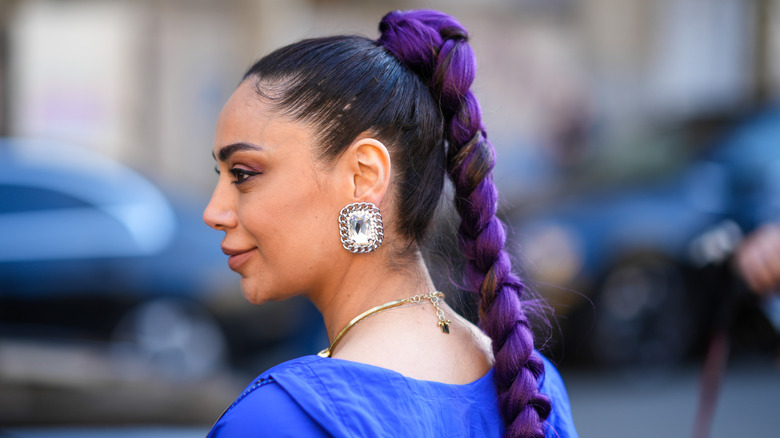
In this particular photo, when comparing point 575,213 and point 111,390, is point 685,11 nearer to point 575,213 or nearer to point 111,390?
point 575,213

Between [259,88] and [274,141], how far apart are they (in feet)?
0.43

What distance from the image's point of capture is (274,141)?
1.51m

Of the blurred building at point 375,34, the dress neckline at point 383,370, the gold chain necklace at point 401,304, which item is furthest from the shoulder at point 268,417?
the blurred building at point 375,34

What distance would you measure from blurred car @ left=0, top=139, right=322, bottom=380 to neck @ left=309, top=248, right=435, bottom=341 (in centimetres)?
395

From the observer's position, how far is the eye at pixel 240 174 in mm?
1546

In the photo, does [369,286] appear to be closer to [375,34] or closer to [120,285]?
[120,285]

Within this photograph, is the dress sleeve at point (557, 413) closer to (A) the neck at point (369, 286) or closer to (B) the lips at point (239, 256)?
(A) the neck at point (369, 286)

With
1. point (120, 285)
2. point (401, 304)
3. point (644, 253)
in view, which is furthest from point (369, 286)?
point (644, 253)

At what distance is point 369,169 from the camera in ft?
4.94

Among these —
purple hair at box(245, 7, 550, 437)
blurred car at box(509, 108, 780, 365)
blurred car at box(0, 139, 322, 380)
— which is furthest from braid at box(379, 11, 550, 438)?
blurred car at box(509, 108, 780, 365)

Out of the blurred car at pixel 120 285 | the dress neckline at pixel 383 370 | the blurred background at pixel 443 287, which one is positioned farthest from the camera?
the blurred car at pixel 120 285

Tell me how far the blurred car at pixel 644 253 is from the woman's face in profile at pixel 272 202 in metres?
4.37

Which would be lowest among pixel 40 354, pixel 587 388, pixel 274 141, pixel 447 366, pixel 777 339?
pixel 587 388

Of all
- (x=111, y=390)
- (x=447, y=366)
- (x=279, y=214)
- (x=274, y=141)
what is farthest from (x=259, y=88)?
(x=111, y=390)
